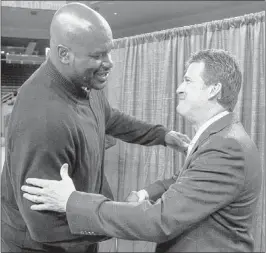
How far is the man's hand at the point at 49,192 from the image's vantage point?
34.7 inches

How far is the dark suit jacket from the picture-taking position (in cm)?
90

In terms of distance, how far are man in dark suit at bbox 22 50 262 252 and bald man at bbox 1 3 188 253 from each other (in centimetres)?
5

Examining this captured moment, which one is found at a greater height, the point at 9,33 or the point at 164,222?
the point at 9,33

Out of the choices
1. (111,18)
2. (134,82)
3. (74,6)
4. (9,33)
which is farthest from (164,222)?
(111,18)

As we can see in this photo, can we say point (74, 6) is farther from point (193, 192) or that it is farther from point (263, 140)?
point (263, 140)

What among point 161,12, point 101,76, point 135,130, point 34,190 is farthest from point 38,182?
point 161,12

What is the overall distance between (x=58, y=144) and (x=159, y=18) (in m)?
3.99

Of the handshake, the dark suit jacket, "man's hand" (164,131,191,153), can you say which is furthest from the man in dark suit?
"man's hand" (164,131,191,153)

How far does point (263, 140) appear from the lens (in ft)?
6.30

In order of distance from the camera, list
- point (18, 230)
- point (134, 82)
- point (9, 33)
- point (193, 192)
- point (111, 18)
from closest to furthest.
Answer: point (193, 192), point (18, 230), point (9, 33), point (134, 82), point (111, 18)

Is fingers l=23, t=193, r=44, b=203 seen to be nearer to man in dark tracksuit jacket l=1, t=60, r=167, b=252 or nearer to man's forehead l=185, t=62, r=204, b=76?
man in dark tracksuit jacket l=1, t=60, r=167, b=252

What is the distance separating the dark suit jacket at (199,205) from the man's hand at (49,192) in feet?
0.07

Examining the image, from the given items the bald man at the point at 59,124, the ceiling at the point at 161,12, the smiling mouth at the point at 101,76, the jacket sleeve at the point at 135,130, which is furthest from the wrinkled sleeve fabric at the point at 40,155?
the ceiling at the point at 161,12

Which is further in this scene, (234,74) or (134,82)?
(134,82)
